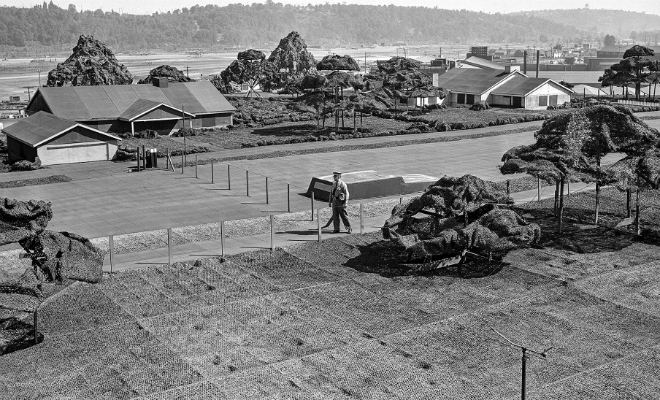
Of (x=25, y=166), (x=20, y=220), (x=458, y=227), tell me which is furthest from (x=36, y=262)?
(x=25, y=166)

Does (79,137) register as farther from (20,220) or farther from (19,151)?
(20,220)

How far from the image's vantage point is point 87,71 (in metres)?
94.6

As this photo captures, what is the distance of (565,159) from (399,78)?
5254cm

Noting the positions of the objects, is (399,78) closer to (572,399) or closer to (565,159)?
(565,159)

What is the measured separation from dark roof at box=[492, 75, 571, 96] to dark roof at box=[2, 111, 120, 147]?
46.7 metres

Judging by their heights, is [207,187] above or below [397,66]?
below

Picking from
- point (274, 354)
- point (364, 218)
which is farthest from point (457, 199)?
point (274, 354)

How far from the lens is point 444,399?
18.2 m

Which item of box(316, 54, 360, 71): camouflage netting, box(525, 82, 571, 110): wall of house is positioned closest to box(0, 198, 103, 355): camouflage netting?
box(525, 82, 571, 110): wall of house

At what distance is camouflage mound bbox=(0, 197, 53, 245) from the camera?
22.2m

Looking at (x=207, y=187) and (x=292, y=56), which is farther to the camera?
(x=292, y=56)

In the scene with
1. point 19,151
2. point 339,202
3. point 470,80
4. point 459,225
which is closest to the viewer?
point 459,225

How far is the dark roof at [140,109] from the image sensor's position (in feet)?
217

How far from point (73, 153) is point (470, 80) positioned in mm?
51906
